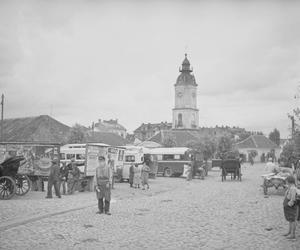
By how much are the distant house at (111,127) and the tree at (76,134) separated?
9184 cm

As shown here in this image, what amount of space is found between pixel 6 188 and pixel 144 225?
7.67 m

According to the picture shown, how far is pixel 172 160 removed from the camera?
37.9m

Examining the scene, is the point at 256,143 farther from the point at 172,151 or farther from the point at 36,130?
the point at 172,151

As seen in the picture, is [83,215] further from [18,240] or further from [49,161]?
[49,161]

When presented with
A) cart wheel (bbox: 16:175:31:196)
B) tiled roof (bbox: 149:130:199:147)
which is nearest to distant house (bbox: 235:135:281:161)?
tiled roof (bbox: 149:130:199:147)

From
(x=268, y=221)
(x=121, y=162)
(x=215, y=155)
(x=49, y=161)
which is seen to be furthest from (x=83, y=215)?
(x=215, y=155)

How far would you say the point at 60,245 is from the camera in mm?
8711

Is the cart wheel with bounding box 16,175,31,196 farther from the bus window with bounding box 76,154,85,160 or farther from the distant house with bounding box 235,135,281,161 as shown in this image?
the distant house with bounding box 235,135,281,161

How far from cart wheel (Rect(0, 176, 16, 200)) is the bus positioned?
2128 cm

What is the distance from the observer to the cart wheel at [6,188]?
55.0ft

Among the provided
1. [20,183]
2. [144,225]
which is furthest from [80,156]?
[144,225]

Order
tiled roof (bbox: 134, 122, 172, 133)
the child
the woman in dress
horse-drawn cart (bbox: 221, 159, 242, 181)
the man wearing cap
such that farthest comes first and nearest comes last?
tiled roof (bbox: 134, 122, 172, 133), horse-drawn cart (bbox: 221, 159, 242, 181), the woman in dress, the man wearing cap, the child

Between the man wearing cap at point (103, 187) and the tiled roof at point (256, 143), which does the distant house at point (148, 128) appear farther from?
the man wearing cap at point (103, 187)

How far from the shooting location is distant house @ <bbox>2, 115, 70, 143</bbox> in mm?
51219
